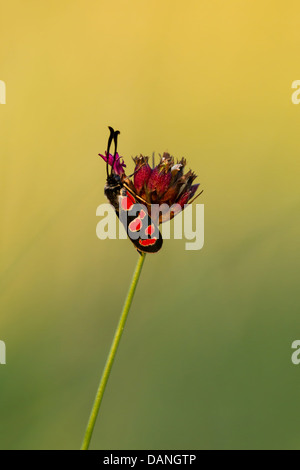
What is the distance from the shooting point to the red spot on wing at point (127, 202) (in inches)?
24.4

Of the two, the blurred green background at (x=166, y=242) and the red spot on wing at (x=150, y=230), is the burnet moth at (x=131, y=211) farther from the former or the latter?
the blurred green background at (x=166, y=242)

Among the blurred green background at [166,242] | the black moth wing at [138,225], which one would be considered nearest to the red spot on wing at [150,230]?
the black moth wing at [138,225]

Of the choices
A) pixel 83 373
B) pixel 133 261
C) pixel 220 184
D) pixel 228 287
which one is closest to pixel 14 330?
pixel 83 373

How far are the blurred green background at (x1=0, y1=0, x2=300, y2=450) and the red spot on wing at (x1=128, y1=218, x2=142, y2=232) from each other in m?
0.34

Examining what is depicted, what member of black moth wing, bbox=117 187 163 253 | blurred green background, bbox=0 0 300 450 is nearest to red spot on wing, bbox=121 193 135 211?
black moth wing, bbox=117 187 163 253

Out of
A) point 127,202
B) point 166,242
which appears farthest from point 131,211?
point 166,242

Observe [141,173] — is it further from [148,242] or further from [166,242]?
[166,242]

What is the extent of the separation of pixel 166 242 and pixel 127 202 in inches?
24.1

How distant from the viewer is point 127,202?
0.63 meters

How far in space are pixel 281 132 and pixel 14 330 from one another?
0.86 meters

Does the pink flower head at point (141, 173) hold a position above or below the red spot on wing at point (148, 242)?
above

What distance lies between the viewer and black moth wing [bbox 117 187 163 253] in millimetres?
555

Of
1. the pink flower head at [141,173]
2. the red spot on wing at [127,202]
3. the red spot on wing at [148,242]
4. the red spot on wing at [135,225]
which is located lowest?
the red spot on wing at [148,242]

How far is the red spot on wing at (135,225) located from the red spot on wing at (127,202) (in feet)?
0.08
